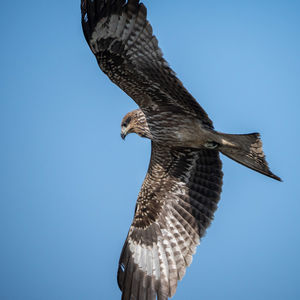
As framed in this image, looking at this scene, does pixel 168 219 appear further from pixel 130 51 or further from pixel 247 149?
pixel 130 51

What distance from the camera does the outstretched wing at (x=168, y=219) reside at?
19.7ft

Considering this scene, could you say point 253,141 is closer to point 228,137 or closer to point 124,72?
point 228,137

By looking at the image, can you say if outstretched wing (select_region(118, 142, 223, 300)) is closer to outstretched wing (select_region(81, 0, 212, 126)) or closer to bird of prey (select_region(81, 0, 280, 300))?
bird of prey (select_region(81, 0, 280, 300))

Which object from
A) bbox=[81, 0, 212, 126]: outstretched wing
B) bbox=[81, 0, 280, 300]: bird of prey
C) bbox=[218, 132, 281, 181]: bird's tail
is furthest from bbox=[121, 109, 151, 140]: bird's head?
bbox=[218, 132, 281, 181]: bird's tail

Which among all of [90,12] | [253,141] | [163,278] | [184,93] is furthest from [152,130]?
[163,278]

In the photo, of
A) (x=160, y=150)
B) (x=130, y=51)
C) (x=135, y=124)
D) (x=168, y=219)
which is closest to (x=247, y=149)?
(x=160, y=150)

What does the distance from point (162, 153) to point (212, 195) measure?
105 centimetres

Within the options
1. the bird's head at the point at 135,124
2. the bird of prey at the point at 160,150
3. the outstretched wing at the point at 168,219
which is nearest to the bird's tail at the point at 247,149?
the bird of prey at the point at 160,150

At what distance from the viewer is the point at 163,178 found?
670 centimetres

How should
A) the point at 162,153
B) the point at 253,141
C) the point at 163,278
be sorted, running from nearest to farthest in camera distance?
1. the point at 253,141
2. the point at 163,278
3. the point at 162,153

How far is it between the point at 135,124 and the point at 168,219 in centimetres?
175

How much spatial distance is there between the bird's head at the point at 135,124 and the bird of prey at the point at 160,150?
15 mm

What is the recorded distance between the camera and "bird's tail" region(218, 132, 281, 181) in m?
5.62

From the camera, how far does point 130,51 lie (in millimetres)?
5066
